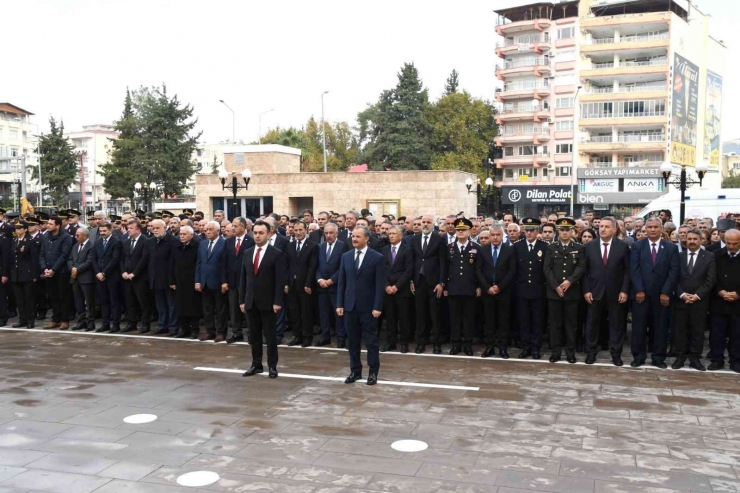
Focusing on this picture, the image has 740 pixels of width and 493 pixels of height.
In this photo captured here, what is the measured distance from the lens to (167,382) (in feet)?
26.9

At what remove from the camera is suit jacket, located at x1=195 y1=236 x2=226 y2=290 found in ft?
36.0

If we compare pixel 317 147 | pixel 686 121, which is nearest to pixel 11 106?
pixel 317 147

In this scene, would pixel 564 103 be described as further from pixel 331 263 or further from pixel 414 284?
pixel 331 263

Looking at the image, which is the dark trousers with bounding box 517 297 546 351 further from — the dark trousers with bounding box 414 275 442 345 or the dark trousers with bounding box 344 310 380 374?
the dark trousers with bounding box 344 310 380 374

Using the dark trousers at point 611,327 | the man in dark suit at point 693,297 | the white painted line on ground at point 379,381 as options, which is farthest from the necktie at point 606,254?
the white painted line on ground at point 379,381

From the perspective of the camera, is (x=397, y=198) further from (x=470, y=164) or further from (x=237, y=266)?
(x=470, y=164)

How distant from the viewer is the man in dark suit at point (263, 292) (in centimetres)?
845

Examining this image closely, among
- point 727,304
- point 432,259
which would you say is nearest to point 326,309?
point 432,259

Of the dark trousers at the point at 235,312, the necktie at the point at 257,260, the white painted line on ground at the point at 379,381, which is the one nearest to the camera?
the white painted line on ground at the point at 379,381

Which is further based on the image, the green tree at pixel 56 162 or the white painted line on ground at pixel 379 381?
the green tree at pixel 56 162

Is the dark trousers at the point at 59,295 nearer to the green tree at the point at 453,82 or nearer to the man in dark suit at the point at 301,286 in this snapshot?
the man in dark suit at the point at 301,286

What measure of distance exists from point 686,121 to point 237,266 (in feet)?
196

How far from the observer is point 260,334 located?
28.6ft

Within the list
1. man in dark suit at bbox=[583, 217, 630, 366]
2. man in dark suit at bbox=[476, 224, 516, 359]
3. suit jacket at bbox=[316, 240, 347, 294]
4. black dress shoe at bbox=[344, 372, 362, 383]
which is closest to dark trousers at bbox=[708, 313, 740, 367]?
man in dark suit at bbox=[583, 217, 630, 366]
